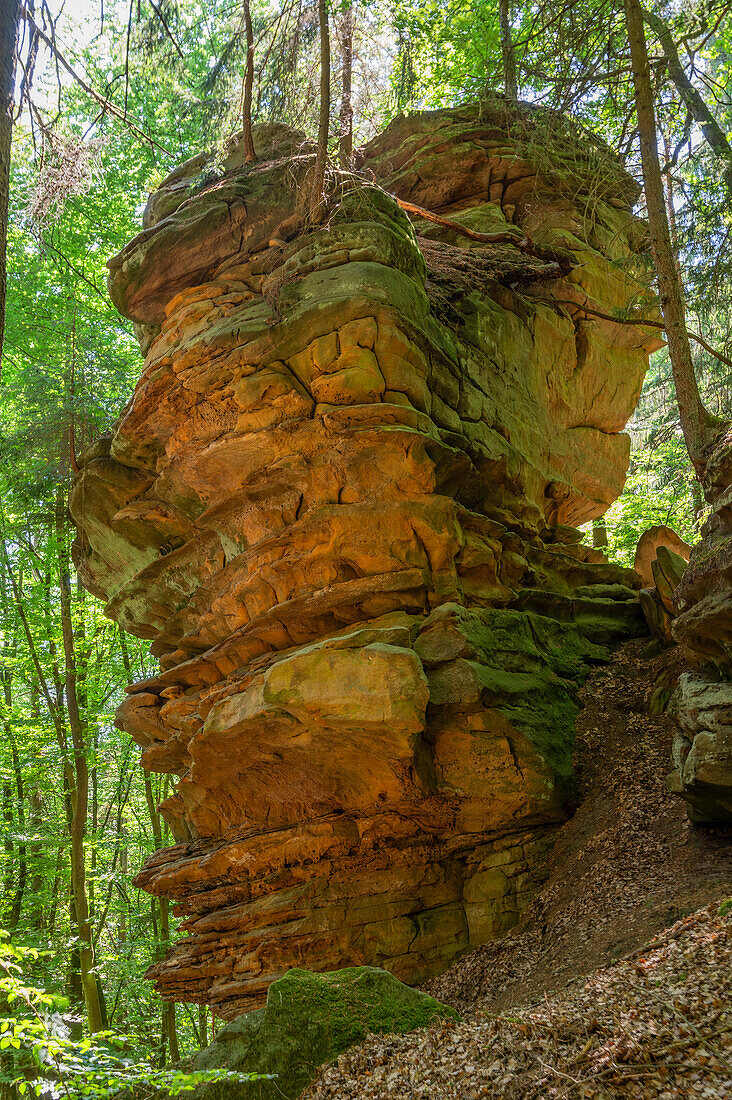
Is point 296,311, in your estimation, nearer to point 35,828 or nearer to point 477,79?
point 477,79

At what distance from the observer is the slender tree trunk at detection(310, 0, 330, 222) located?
8.74 m

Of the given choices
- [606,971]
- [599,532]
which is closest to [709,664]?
[606,971]

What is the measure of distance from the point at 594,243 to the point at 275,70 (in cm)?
893

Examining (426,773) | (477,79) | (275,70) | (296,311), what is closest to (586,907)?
(426,773)

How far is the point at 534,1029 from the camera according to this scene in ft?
16.4

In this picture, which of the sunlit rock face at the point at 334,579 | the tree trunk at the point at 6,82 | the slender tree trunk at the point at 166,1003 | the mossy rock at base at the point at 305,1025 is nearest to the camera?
the tree trunk at the point at 6,82

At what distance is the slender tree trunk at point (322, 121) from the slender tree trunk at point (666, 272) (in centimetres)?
435

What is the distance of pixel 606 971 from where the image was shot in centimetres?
594

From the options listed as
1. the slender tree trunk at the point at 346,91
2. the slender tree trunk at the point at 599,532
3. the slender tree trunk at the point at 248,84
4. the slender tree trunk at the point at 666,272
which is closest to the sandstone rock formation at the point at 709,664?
the slender tree trunk at the point at 666,272

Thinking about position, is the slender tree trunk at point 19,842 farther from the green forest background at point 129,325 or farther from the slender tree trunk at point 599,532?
the slender tree trunk at point 599,532

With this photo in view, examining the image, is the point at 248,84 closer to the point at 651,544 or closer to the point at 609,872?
the point at 651,544

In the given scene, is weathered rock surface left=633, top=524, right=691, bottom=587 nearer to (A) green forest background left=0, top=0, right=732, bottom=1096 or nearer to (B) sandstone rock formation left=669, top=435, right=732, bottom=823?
(A) green forest background left=0, top=0, right=732, bottom=1096

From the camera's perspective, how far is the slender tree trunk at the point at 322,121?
8742mm

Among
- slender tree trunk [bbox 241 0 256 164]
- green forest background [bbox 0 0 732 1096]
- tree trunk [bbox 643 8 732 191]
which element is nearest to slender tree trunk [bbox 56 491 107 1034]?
green forest background [bbox 0 0 732 1096]
